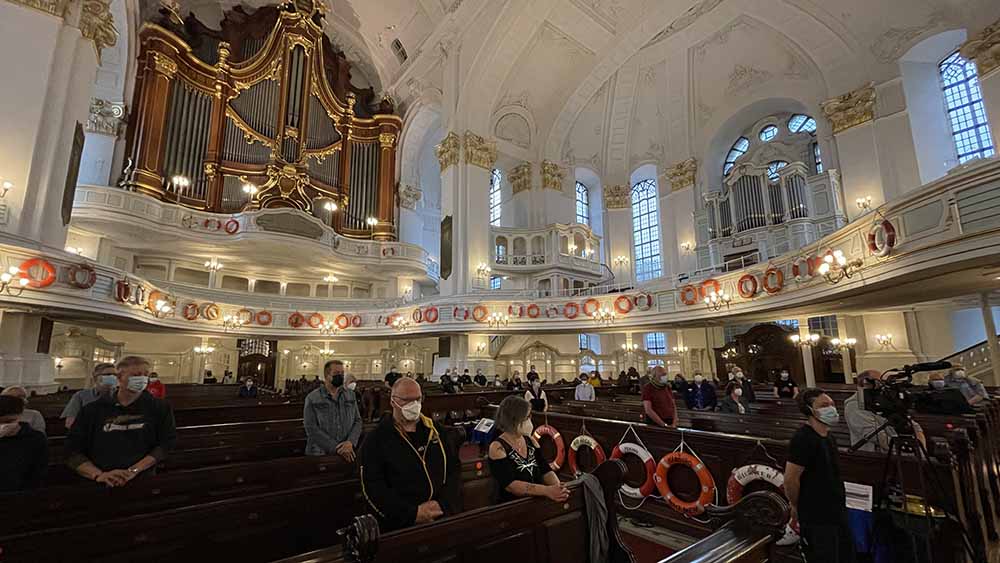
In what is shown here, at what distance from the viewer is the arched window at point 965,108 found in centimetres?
1221

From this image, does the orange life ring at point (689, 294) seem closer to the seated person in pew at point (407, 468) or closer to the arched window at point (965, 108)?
the arched window at point (965, 108)

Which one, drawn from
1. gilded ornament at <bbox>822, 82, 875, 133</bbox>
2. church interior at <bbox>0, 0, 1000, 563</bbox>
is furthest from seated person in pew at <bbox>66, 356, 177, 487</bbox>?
gilded ornament at <bbox>822, 82, 875, 133</bbox>

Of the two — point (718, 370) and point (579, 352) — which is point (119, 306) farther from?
point (718, 370)

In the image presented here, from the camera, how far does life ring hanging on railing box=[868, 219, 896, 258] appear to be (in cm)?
743

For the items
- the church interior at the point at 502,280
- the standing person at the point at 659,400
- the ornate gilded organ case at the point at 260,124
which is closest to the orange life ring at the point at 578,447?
the church interior at the point at 502,280

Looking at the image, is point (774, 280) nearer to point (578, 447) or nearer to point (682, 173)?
point (578, 447)

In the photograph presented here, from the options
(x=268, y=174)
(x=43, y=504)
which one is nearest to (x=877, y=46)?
(x=43, y=504)

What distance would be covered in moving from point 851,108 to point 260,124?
2274 cm

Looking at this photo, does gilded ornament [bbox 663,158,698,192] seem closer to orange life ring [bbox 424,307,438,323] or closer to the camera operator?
orange life ring [bbox 424,307,438,323]

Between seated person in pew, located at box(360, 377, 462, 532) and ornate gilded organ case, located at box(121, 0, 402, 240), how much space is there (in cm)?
1851

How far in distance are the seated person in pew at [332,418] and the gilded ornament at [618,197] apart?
776 inches

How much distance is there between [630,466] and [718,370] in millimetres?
13401

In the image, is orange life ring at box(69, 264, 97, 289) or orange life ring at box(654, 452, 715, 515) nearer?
orange life ring at box(654, 452, 715, 515)

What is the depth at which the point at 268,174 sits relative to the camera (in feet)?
61.8
